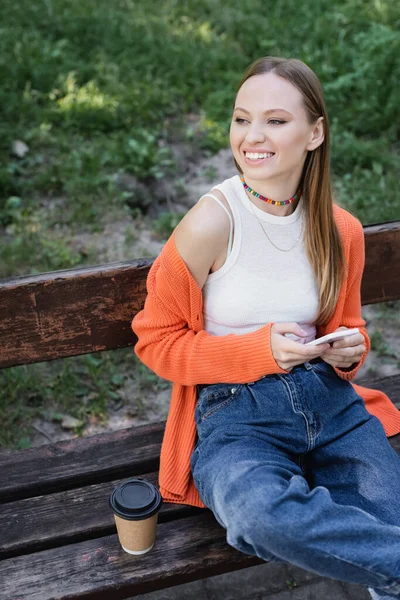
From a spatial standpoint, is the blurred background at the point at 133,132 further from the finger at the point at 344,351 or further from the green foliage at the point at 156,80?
the finger at the point at 344,351

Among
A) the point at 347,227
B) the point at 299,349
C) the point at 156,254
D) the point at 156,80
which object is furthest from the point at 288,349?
the point at 156,80

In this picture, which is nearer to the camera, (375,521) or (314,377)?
(375,521)

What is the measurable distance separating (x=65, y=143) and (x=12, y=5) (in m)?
2.11

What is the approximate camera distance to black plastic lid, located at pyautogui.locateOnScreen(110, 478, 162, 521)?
198 cm

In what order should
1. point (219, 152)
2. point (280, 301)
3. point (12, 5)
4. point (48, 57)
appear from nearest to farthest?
1. point (280, 301)
2. point (219, 152)
3. point (48, 57)
4. point (12, 5)

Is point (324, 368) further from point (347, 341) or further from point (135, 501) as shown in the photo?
point (135, 501)

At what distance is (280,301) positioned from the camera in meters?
2.29

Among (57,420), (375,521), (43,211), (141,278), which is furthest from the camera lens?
(43,211)

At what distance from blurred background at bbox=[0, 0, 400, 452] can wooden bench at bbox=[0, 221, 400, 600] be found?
759 millimetres

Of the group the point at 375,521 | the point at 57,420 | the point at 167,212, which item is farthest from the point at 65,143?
the point at 375,521

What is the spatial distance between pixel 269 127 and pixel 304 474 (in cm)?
102

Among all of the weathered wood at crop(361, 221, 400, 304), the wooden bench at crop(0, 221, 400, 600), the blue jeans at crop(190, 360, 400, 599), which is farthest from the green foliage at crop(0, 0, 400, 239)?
the blue jeans at crop(190, 360, 400, 599)

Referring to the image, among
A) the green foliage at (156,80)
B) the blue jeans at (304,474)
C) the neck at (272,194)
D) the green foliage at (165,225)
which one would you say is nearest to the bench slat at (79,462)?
the blue jeans at (304,474)

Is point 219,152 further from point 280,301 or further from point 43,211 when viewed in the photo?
point 280,301
